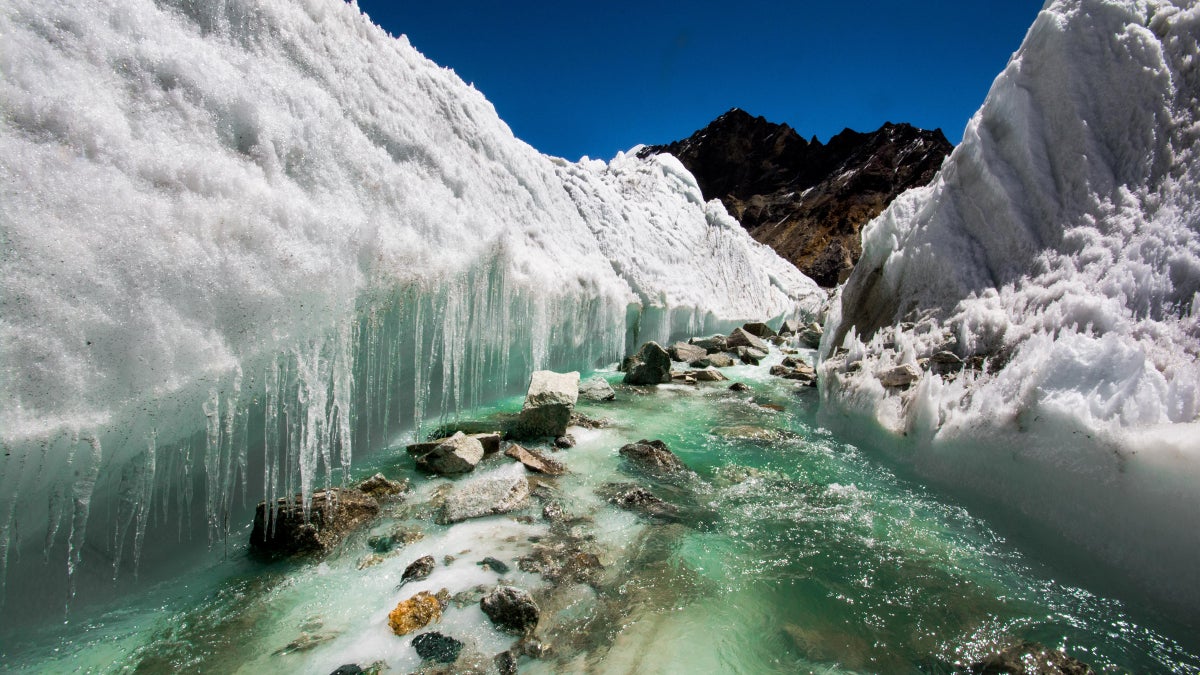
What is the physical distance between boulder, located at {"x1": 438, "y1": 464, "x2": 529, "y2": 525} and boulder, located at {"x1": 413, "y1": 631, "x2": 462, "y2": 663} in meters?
1.61

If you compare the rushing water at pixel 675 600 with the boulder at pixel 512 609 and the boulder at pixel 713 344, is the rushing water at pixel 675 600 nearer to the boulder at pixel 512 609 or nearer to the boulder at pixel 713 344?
the boulder at pixel 512 609

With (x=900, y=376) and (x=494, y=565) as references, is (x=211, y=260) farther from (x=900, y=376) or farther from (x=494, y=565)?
(x=900, y=376)

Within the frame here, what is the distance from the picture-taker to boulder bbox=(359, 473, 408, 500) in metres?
5.21

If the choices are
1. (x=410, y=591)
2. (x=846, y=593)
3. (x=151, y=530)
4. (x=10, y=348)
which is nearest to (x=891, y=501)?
(x=846, y=593)

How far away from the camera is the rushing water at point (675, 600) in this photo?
3057 mm

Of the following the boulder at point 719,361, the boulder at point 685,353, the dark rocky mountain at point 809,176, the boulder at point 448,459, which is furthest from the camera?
the dark rocky mountain at point 809,176

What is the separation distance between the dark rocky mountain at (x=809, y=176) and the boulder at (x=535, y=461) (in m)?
45.5

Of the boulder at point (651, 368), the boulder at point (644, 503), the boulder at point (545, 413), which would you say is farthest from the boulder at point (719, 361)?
the boulder at point (644, 503)

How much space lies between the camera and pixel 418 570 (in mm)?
3848

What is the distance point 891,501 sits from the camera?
17.9ft

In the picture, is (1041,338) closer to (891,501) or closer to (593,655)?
(891,501)

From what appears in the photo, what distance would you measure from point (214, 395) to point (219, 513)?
51.7 inches

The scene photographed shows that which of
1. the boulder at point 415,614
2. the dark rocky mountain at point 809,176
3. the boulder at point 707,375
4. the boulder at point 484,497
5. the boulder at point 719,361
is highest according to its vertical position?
the dark rocky mountain at point 809,176

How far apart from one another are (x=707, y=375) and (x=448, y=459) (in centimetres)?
877
